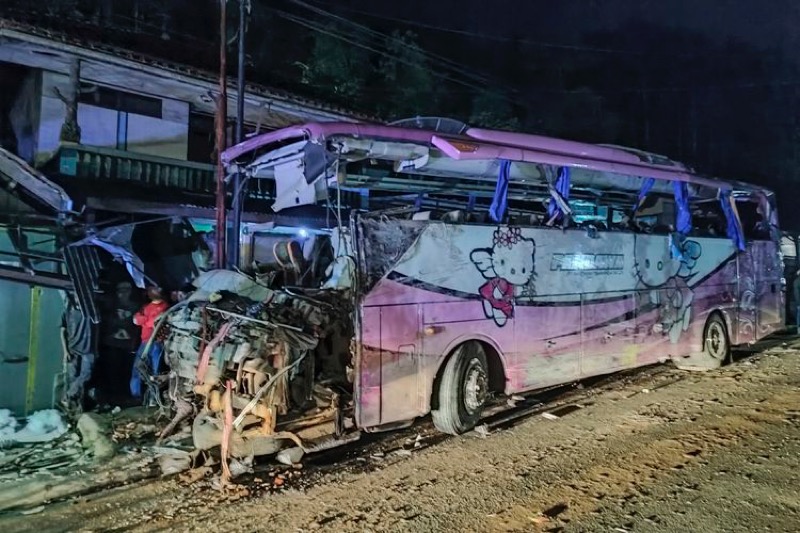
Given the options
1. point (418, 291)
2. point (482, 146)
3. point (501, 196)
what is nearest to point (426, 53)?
point (501, 196)

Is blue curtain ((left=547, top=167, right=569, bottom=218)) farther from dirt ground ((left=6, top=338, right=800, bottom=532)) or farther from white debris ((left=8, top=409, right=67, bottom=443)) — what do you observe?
white debris ((left=8, top=409, right=67, bottom=443))

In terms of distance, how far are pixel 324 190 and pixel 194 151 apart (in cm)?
816

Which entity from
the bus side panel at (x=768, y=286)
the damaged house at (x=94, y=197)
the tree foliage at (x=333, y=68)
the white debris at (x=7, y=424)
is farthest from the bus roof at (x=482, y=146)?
the tree foliage at (x=333, y=68)

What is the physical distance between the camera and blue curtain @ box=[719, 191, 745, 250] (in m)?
10.4

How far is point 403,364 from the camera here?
5848 mm

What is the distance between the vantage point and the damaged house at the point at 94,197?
8188mm

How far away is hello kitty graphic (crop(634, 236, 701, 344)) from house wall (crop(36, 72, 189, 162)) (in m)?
9.46

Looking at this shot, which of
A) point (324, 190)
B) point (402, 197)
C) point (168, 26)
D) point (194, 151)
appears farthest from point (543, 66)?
point (324, 190)

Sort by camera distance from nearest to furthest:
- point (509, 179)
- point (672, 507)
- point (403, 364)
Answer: point (672, 507)
point (403, 364)
point (509, 179)

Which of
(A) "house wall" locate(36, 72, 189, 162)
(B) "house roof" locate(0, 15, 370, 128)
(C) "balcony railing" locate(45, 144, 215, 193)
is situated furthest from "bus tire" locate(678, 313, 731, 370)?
(A) "house wall" locate(36, 72, 189, 162)

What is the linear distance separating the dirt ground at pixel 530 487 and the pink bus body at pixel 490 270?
643mm

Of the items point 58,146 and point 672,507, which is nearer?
point 672,507

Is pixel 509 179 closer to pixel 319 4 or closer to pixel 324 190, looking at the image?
pixel 324 190

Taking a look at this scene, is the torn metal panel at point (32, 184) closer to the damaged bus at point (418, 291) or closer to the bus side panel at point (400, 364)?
the damaged bus at point (418, 291)
